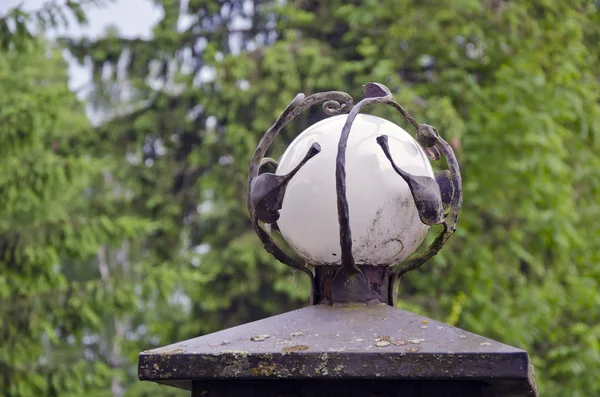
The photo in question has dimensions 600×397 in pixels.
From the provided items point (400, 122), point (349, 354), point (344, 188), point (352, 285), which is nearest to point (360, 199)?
point (344, 188)

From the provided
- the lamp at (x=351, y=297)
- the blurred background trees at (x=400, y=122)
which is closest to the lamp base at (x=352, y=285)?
the lamp at (x=351, y=297)

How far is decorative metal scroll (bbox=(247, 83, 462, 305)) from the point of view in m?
1.82

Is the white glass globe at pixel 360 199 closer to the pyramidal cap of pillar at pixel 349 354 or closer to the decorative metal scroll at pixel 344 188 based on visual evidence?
the decorative metal scroll at pixel 344 188

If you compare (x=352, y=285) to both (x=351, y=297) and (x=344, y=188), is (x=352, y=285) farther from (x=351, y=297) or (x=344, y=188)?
(x=344, y=188)

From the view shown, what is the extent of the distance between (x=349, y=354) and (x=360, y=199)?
1.19 ft

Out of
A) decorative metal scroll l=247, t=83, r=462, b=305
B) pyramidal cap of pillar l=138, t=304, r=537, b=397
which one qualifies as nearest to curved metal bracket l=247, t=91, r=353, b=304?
decorative metal scroll l=247, t=83, r=462, b=305

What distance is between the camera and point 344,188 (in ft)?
5.93

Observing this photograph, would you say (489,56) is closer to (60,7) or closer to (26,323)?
(60,7)

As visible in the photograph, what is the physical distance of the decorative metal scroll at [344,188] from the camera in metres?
1.82

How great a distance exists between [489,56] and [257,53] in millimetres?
2252

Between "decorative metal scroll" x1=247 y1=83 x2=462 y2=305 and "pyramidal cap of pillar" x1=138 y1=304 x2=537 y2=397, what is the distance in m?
0.18

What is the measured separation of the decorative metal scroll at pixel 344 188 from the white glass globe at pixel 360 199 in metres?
0.04

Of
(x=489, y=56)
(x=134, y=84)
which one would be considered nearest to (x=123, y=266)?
(x=134, y=84)

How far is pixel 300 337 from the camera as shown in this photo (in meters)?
1.75
